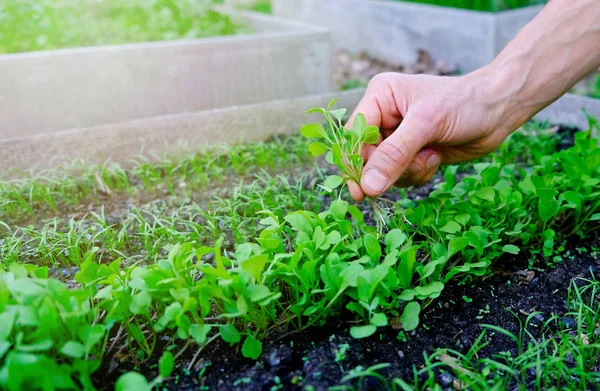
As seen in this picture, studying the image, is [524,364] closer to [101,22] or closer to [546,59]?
[546,59]

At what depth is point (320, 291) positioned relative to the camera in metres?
1.18

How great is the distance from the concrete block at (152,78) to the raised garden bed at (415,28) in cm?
97

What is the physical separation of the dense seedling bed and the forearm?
24 cm

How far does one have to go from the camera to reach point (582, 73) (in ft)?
5.41

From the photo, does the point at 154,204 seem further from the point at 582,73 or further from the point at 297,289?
the point at 582,73

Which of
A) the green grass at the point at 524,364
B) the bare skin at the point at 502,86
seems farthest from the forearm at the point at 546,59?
the green grass at the point at 524,364

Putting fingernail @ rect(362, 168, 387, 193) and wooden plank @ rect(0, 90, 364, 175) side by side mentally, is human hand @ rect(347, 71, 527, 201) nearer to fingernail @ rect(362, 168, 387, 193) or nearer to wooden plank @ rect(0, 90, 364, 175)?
fingernail @ rect(362, 168, 387, 193)

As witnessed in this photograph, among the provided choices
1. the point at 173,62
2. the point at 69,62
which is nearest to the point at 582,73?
the point at 173,62

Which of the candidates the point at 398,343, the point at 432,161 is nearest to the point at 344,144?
the point at 432,161

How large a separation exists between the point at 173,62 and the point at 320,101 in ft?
2.73

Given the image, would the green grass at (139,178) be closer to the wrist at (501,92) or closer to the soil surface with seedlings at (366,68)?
the wrist at (501,92)

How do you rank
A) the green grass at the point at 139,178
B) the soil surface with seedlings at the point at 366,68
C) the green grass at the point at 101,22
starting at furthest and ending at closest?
the soil surface with seedlings at the point at 366,68 < the green grass at the point at 101,22 < the green grass at the point at 139,178

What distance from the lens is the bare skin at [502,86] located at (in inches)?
61.8

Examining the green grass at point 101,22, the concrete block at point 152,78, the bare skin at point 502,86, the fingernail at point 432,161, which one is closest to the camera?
the bare skin at point 502,86
